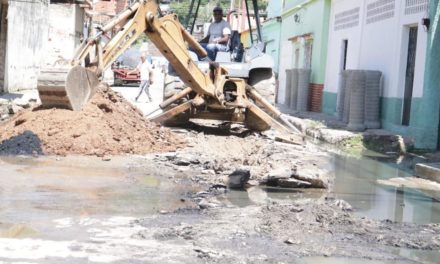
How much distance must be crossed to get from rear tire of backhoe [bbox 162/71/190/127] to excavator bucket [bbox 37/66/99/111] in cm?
323

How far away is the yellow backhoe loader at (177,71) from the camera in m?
9.43

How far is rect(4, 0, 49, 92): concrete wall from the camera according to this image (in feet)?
66.1

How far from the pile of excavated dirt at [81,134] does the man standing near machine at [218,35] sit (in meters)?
3.49

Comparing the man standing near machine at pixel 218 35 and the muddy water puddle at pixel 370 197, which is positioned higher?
the man standing near machine at pixel 218 35

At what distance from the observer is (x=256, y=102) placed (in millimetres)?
13289

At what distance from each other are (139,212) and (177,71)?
19.7ft

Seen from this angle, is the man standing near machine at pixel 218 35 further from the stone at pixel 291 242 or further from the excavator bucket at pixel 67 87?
the stone at pixel 291 242

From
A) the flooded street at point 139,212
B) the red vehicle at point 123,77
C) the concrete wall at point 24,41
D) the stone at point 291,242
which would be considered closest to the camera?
the flooded street at point 139,212

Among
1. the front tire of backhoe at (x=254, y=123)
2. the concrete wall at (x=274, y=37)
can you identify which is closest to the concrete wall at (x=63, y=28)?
the concrete wall at (x=274, y=37)

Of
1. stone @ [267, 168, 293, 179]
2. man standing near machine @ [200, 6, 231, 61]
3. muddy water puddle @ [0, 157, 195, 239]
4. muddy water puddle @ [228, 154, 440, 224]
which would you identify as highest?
man standing near machine @ [200, 6, 231, 61]

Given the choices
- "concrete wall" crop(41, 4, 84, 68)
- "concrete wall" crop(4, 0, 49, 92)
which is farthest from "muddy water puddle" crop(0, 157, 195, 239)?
"concrete wall" crop(41, 4, 84, 68)

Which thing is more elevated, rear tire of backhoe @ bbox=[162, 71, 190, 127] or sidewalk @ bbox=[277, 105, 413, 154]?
rear tire of backhoe @ bbox=[162, 71, 190, 127]

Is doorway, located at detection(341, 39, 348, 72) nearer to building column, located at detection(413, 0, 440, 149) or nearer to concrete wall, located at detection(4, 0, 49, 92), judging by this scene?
building column, located at detection(413, 0, 440, 149)

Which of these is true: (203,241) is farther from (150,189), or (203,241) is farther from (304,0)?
(304,0)
